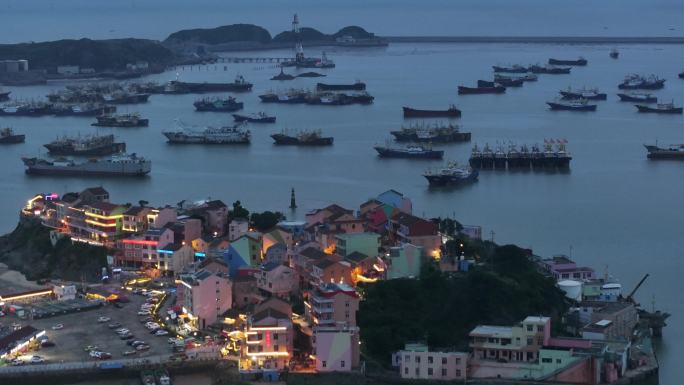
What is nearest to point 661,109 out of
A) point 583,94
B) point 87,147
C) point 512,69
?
point 583,94

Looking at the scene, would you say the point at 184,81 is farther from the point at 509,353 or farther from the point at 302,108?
the point at 509,353

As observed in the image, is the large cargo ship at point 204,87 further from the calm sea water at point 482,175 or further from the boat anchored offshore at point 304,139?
the boat anchored offshore at point 304,139

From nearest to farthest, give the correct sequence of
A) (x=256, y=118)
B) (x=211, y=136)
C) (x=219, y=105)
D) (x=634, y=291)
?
(x=634, y=291)
(x=211, y=136)
(x=256, y=118)
(x=219, y=105)

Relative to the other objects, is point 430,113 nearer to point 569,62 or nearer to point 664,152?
point 664,152

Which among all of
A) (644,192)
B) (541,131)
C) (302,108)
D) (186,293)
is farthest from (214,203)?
(302,108)

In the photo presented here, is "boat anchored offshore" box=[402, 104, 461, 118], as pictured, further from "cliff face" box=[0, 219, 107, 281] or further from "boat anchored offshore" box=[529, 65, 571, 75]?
"cliff face" box=[0, 219, 107, 281]

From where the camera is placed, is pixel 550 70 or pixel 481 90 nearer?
pixel 481 90

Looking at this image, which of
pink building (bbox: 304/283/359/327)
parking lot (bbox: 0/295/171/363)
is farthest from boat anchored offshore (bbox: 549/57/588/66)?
pink building (bbox: 304/283/359/327)
